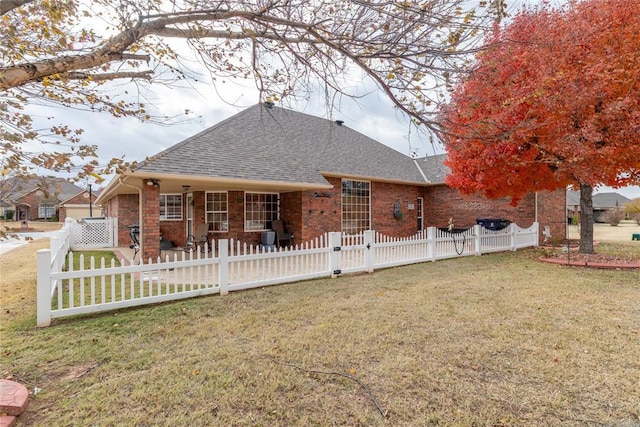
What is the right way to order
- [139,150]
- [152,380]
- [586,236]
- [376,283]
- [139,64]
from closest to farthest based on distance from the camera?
[152,380] → [139,64] → [139,150] → [376,283] → [586,236]

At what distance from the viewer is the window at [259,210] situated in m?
12.5

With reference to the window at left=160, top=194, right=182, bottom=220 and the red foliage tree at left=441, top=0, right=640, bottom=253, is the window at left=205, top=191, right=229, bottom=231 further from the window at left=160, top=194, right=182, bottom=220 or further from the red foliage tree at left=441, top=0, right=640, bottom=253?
the red foliage tree at left=441, top=0, right=640, bottom=253

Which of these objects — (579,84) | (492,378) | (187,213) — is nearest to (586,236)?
(579,84)

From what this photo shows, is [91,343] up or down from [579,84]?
down

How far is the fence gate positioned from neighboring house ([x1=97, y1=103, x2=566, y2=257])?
43 cm

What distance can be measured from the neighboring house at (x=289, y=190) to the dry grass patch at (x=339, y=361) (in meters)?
4.56

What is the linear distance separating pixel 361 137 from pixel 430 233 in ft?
32.1

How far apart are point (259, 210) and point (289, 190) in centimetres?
152

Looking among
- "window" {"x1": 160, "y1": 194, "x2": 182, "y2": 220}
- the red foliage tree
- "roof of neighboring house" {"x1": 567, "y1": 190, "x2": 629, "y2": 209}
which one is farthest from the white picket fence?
"roof of neighboring house" {"x1": 567, "y1": 190, "x2": 629, "y2": 209}

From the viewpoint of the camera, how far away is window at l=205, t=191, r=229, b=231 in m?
12.3

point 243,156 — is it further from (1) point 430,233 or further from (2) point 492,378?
(2) point 492,378

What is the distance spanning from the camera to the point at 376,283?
7445 mm

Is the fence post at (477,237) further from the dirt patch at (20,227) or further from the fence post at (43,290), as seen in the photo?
the dirt patch at (20,227)

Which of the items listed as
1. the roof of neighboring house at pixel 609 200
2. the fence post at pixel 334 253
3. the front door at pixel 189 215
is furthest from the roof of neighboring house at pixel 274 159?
the roof of neighboring house at pixel 609 200
